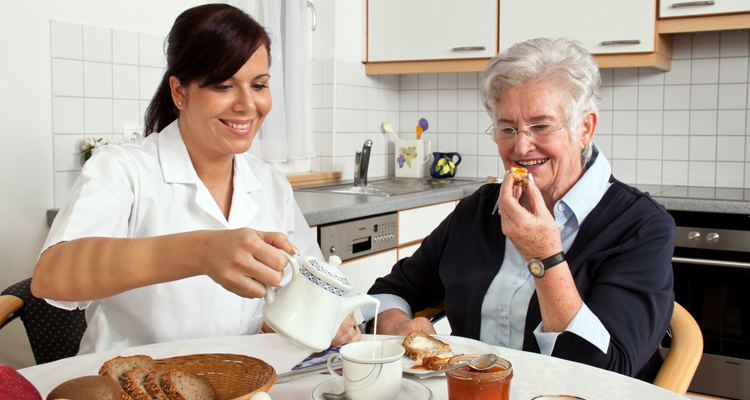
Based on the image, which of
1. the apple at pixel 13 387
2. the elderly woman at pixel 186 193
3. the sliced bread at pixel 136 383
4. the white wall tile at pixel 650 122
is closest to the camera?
the apple at pixel 13 387

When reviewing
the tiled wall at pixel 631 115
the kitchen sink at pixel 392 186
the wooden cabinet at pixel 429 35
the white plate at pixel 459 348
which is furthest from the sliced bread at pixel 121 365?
the wooden cabinet at pixel 429 35

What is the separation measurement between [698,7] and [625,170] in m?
0.86

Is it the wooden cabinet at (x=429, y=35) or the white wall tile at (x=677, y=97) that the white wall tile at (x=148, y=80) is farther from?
the white wall tile at (x=677, y=97)

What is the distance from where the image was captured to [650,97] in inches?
117

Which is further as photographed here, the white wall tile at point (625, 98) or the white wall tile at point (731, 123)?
the white wall tile at point (625, 98)

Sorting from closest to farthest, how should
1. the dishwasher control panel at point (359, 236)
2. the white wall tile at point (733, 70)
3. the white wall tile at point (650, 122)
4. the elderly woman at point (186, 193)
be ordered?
the elderly woman at point (186, 193), the dishwasher control panel at point (359, 236), the white wall tile at point (733, 70), the white wall tile at point (650, 122)

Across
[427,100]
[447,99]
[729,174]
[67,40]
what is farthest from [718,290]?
[67,40]

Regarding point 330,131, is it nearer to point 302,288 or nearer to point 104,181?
point 104,181

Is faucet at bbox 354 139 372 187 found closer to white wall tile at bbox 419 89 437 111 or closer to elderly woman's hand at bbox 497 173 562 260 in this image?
white wall tile at bbox 419 89 437 111

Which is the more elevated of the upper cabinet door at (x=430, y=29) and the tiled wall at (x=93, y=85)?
the upper cabinet door at (x=430, y=29)

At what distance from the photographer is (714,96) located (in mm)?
2828

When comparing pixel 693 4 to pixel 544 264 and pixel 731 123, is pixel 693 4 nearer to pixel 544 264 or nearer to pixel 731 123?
pixel 731 123

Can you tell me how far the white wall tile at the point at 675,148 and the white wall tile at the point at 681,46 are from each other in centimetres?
39

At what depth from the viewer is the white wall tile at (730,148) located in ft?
9.21
